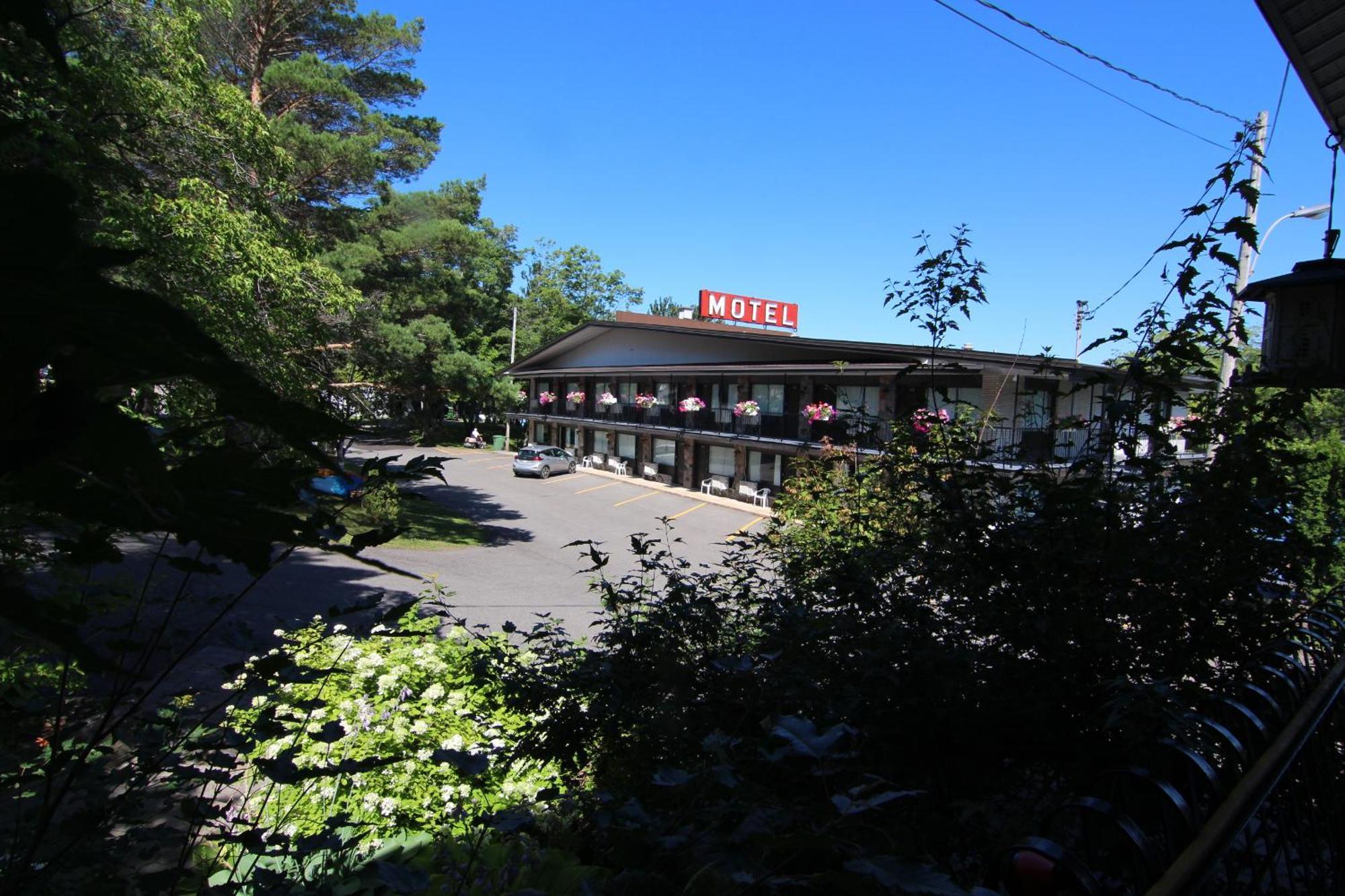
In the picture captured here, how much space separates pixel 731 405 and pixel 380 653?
26622 millimetres

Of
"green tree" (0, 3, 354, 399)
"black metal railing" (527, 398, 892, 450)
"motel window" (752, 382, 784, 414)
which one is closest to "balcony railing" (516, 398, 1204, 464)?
"black metal railing" (527, 398, 892, 450)

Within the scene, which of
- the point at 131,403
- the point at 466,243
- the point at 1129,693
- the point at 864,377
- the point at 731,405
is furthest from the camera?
the point at 731,405

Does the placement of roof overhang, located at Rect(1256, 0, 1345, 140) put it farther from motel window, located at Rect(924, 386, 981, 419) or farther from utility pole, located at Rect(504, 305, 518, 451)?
utility pole, located at Rect(504, 305, 518, 451)

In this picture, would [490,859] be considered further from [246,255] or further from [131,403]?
[246,255]

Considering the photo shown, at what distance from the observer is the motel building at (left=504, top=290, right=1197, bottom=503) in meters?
23.0

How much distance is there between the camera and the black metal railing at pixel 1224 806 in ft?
4.51

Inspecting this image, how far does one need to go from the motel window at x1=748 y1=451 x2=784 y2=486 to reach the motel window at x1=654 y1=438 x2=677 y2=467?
590 cm

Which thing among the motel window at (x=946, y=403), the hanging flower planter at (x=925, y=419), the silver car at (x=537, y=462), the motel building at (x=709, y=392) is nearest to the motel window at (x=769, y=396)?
the motel building at (x=709, y=392)

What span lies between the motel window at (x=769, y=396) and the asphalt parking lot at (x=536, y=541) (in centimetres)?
448

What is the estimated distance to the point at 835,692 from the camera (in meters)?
2.70

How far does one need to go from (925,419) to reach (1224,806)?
2.62m

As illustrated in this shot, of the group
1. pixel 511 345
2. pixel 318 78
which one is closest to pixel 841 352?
pixel 318 78

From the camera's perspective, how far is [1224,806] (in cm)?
144

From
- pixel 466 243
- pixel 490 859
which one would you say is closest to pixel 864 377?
pixel 466 243
